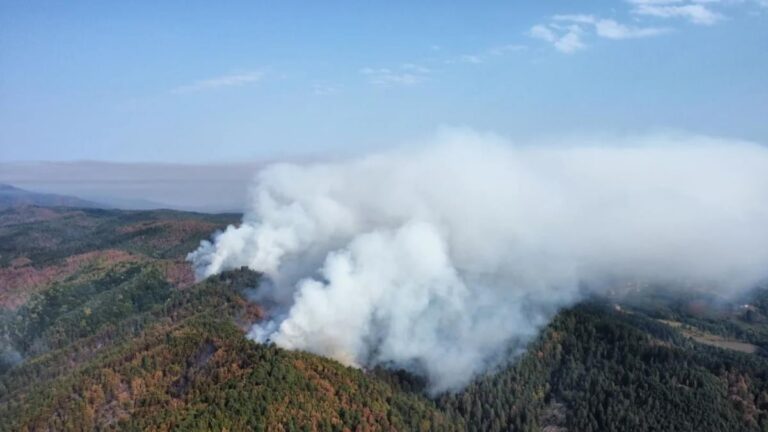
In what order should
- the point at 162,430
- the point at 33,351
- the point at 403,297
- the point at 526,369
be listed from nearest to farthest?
the point at 162,430
the point at 526,369
the point at 403,297
the point at 33,351

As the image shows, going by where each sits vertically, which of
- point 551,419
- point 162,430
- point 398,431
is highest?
point 162,430

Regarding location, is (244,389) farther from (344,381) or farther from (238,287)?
(238,287)

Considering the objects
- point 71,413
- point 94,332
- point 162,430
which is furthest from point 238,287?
point 162,430

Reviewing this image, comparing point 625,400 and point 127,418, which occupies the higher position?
point 127,418

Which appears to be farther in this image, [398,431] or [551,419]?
[551,419]

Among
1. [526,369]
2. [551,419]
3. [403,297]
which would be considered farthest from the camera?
[403,297]

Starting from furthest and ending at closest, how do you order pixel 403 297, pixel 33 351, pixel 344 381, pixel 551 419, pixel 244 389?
pixel 33 351, pixel 403 297, pixel 551 419, pixel 344 381, pixel 244 389

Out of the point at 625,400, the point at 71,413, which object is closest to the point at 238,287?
the point at 71,413

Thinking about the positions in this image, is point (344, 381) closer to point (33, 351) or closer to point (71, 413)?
point (71, 413)

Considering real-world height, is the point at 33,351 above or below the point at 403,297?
below
